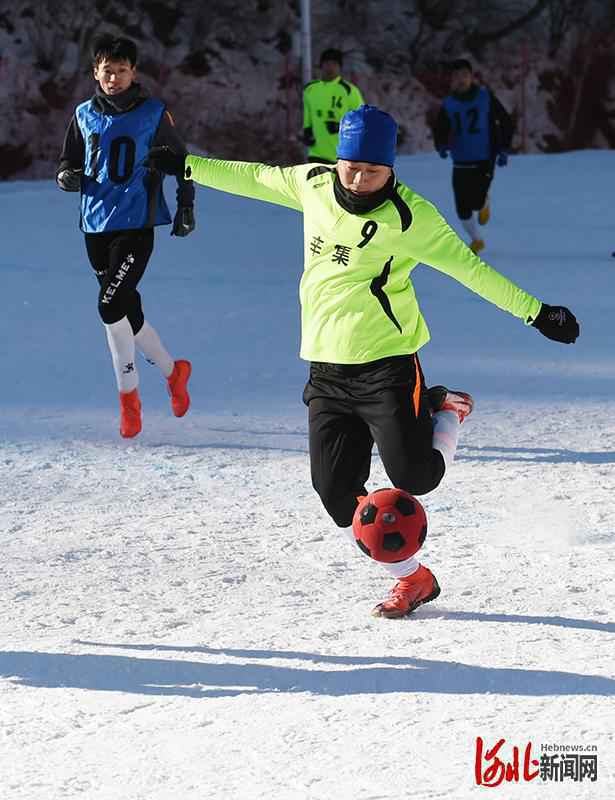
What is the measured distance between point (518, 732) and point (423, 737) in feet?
0.73

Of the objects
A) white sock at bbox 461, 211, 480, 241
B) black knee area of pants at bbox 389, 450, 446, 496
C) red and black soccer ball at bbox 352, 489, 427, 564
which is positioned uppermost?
white sock at bbox 461, 211, 480, 241

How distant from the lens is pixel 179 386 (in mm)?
6953

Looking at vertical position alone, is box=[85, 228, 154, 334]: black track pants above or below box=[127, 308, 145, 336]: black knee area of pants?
above

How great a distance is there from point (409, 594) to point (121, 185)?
2.81 metres

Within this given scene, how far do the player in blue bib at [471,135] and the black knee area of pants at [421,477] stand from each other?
8096 mm

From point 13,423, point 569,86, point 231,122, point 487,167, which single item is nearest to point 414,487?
point 13,423

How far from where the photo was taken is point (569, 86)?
108 feet


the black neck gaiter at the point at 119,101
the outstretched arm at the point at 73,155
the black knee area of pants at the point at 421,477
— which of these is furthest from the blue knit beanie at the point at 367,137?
the outstretched arm at the point at 73,155

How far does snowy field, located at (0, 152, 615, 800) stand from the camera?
10.9ft

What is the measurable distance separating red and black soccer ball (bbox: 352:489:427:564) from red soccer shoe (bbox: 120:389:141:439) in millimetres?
2665

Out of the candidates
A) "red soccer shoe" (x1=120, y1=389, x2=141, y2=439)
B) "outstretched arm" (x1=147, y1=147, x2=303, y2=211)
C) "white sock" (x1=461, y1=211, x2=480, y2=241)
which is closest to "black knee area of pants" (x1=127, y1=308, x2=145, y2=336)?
"red soccer shoe" (x1=120, y1=389, x2=141, y2=439)

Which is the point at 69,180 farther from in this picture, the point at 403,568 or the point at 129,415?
the point at 403,568

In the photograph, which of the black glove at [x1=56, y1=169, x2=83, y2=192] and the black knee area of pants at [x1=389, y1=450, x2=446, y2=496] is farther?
the black glove at [x1=56, y1=169, x2=83, y2=192]

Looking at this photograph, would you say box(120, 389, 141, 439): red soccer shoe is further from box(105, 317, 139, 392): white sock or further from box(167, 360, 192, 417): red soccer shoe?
box(167, 360, 192, 417): red soccer shoe
